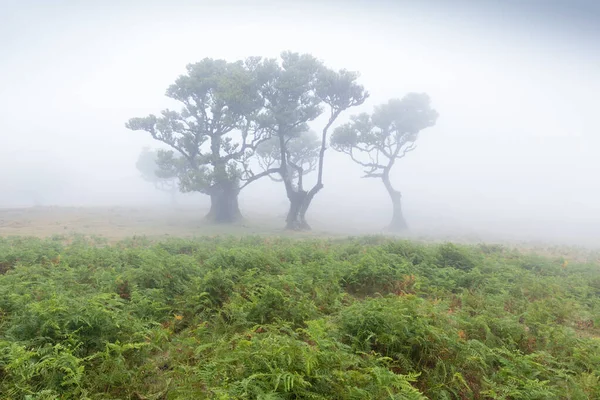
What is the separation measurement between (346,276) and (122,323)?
5338 millimetres

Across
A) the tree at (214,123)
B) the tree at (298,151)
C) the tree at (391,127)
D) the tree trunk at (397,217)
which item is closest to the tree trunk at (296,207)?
the tree at (214,123)

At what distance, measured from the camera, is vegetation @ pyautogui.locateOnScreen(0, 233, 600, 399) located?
3.57 meters

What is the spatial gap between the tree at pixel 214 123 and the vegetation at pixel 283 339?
23046 mm

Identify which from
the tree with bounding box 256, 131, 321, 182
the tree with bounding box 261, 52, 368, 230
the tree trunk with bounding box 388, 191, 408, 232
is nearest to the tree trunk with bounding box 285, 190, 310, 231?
the tree with bounding box 261, 52, 368, 230

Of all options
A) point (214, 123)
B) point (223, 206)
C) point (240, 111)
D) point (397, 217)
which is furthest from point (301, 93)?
point (397, 217)

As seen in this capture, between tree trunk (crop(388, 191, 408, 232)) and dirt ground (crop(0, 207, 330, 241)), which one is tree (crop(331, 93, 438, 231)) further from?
dirt ground (crop(0, 207, 330, 241))

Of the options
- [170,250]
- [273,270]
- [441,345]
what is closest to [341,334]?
[441,345]

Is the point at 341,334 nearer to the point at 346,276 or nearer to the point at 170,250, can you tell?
the point at 346,276

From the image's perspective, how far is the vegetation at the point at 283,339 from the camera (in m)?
3.57

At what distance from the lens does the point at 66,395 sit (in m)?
3.49

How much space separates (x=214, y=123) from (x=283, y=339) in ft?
103

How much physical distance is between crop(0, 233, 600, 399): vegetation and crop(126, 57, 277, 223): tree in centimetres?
2305

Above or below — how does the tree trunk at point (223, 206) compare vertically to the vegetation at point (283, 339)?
above

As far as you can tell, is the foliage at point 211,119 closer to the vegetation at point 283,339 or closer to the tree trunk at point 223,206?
the tree trunk at point 223,206
